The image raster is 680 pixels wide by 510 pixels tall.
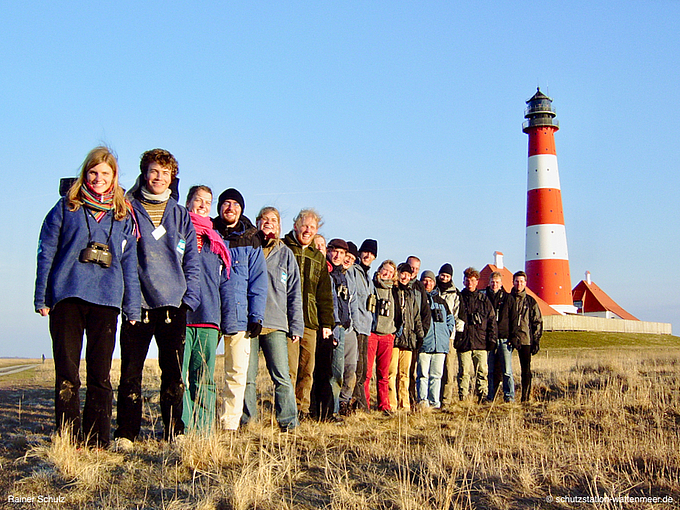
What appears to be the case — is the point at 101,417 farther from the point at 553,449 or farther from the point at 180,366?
the point at 553,449

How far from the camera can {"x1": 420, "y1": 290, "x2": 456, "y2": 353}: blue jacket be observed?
871 cm

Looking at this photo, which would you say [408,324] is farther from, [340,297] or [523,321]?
[523,321]

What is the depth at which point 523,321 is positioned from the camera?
9234 mm

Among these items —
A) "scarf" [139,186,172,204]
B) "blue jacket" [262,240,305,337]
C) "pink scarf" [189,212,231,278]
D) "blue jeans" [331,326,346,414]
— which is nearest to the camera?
"scarf" [139,186,172,204]

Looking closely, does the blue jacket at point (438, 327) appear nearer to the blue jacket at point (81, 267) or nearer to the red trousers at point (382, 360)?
the red trousers at point (382, 360)

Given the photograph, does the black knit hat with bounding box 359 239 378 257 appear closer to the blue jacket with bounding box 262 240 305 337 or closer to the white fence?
the blue jacket with bounding box 262 240 305 337

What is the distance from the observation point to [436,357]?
879 cm

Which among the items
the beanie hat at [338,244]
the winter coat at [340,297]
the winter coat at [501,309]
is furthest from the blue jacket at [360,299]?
the winter coat at [501,309]

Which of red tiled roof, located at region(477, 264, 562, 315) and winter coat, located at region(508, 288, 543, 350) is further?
red tiled roof, located at region(477, 264, 562, 315)

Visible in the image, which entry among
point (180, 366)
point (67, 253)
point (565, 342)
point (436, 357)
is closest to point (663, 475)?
point (180, 366)

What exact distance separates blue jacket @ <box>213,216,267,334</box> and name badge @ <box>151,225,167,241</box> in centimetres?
85

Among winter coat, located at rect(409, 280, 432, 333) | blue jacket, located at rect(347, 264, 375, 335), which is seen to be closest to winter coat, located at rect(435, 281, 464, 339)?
winter coat, located at rect(409, 280, 432, 333)

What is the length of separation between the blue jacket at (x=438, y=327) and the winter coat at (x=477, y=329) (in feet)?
0.80

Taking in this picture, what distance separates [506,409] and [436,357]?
1282 mm
